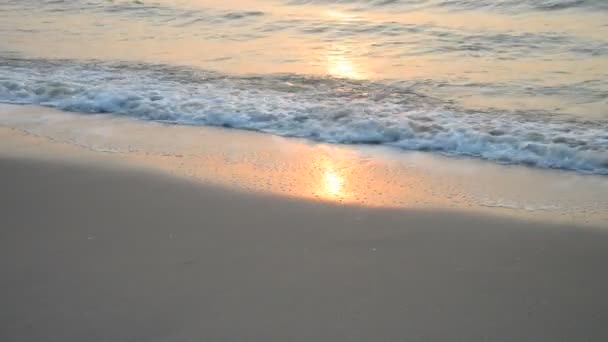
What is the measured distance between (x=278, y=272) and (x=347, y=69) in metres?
5.08

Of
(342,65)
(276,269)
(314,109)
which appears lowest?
(342,65)

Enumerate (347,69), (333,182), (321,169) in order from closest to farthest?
(333,182), (321,169), (347,69)

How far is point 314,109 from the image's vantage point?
275 inches

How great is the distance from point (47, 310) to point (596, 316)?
2524mm

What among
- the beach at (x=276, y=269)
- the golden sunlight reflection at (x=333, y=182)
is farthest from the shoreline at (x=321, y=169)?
the beach at (x=276, y=269)

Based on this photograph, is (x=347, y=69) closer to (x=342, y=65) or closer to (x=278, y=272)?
(x=342, y=65)

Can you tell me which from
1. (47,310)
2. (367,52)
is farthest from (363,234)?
(367,52)

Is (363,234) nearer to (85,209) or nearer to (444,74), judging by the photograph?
(85,209)

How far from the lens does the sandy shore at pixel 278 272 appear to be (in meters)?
3.43

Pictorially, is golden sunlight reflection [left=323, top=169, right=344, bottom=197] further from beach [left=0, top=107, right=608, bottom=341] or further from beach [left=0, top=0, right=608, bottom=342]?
beach [left=0, top=107, right=608, bottom=341]

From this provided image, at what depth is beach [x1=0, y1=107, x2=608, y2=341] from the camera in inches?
135

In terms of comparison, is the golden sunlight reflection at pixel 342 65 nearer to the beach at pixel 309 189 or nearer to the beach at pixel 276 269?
the beach at pixel 309 189

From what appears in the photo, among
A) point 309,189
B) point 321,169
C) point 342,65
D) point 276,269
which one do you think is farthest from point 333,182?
point 342,65

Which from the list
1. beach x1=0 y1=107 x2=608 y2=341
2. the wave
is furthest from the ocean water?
beach x1=0 y1=107 x2=608 y2=341
